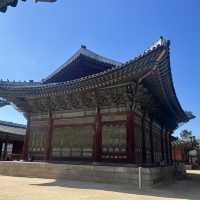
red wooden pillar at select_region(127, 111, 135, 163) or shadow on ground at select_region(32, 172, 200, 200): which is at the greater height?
red wooden pillar at select_region(127, 111, 135, 163)

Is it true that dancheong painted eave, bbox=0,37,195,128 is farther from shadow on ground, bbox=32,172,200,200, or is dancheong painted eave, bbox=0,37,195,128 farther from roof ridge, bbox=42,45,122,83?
shadow on ground, bbox=32,172,200,200

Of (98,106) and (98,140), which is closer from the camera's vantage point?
(98,140)

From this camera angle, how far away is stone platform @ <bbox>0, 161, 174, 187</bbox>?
12516 millimetres

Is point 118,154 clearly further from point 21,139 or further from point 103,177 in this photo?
point 21,139

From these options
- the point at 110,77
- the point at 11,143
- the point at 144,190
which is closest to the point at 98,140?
the point at 110,77

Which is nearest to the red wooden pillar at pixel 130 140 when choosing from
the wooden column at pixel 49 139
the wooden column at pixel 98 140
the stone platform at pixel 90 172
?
the stone platform at pixel 90 172

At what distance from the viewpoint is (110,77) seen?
13719mm

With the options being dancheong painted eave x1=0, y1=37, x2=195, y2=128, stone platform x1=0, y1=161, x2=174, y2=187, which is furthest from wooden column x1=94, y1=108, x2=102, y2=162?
dancheong painted eave x1=0, y1=37, x2=195, y2=128

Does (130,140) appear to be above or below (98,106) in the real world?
below

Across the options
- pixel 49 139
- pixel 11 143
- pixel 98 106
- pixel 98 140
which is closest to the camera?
pixel 98 140

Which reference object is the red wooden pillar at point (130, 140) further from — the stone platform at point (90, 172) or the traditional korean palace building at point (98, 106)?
the stone platform at point (90, 172)

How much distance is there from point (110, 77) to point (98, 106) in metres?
2.58

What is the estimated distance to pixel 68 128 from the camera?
660 inches

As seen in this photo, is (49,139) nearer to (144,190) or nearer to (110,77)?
(110,77)
